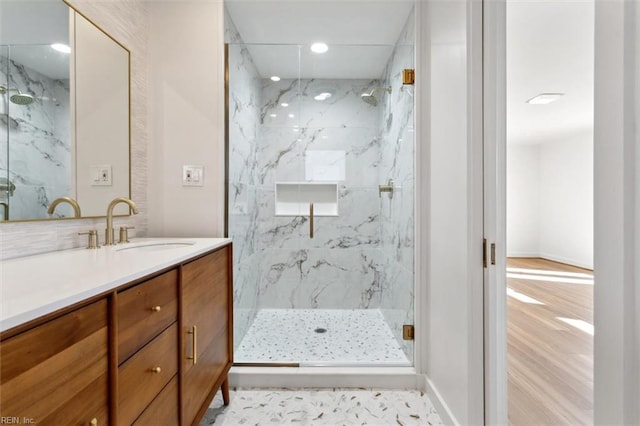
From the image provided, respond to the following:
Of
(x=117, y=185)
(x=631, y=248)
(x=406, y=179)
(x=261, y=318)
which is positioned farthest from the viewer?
(x=261, y=318)

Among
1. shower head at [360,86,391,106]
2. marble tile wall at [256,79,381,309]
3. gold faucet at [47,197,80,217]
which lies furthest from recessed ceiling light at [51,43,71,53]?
shower head at [360,86,391,106]

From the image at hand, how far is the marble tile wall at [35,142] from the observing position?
1038 mm

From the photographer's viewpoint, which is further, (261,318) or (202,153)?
(261,318)

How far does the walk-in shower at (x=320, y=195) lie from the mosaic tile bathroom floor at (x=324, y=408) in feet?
1.46

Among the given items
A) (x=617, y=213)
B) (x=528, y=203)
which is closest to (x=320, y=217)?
(x=528, y=203)

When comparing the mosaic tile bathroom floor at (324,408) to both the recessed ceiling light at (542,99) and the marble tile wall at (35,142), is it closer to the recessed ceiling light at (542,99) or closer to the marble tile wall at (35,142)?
the marble tile wall at (35,142)

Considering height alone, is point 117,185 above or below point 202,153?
below

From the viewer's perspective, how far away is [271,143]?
8.82 ft

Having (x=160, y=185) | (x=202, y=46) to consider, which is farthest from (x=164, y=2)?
(x=160, y=185)

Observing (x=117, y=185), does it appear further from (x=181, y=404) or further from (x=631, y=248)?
(x=631, y=248)

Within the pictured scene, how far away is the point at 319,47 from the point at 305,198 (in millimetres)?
1242

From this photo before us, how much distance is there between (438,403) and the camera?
1.57m

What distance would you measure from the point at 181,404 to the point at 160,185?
1218mm

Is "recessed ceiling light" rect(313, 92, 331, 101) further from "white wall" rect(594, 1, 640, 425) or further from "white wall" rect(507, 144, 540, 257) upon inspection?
"white wall" rect(594, 1, 640, 425)
